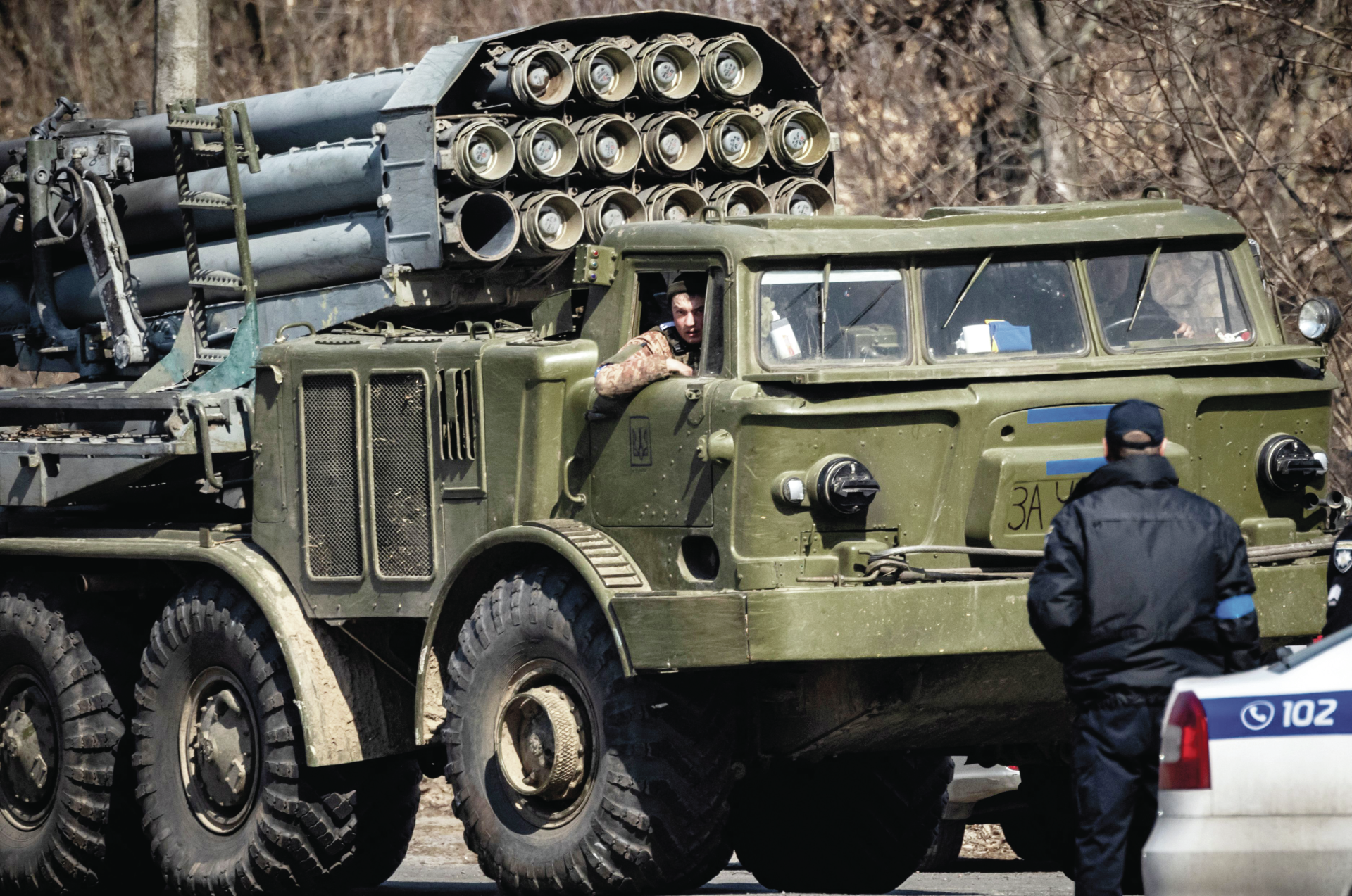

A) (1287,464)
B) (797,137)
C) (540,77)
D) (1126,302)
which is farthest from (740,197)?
(1287,464)

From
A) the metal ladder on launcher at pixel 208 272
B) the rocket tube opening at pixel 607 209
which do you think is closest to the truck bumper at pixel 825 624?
the rocket tube opening at pixel 607 209

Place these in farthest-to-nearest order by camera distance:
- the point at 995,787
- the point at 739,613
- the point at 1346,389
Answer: the point at 1346,389
the point at 995,787
the point at 739,613

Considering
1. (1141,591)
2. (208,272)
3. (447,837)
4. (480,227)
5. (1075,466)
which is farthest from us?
(447,837)

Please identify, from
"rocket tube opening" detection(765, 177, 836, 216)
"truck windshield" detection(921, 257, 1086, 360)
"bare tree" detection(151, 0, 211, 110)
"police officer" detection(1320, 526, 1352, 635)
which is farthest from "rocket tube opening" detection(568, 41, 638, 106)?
"bare tree" detection(151, 0, 211, 110)

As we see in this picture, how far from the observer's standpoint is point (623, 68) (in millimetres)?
9938

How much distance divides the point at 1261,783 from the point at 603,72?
17.8 ft

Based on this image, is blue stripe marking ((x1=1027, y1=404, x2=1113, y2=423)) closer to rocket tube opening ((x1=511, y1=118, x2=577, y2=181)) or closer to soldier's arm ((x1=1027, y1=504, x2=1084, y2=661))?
soldier's arm ((x1=1027, y1=504, x2=1084, y2=661))

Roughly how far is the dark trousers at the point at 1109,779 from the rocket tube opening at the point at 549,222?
408cm

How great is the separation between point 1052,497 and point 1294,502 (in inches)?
42.4

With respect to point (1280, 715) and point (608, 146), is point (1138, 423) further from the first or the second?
point (608, 146)

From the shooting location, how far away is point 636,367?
26.9 ft

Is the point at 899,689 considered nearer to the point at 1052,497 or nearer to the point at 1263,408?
the point at 1052,497

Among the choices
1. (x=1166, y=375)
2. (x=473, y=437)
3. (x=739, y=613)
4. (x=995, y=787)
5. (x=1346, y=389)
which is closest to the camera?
(x=739, y=613)

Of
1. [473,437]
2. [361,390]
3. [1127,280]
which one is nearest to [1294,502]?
[1127,280]
